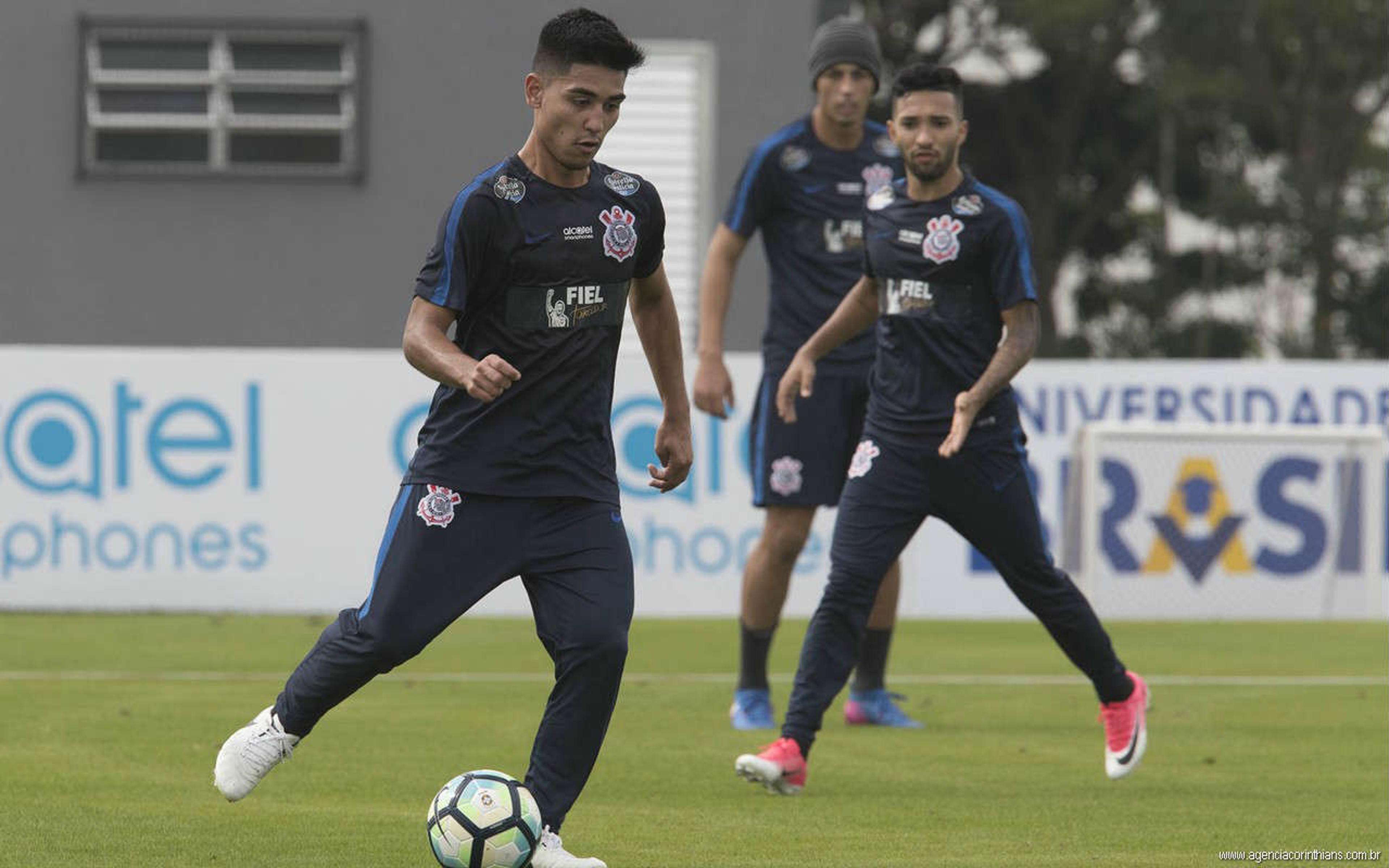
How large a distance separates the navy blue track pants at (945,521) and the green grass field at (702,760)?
511 mm

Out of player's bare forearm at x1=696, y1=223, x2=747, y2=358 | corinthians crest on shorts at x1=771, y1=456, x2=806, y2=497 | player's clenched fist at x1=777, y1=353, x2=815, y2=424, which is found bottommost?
corinthians crest on shorts at x1=771, y1=456, x2=806, y2=497

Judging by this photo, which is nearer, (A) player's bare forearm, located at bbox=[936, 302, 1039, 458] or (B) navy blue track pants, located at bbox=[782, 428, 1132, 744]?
(A) player's bare forearm, located at bbox=[936, 302, 1039, 458]

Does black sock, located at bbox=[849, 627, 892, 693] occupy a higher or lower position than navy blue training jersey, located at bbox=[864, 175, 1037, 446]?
lower

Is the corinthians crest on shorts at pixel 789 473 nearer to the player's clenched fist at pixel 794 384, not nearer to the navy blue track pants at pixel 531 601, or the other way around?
the player's clenched fist at pixel 794 384

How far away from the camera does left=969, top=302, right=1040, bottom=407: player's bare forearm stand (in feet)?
24.9

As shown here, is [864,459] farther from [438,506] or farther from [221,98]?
[221,98]

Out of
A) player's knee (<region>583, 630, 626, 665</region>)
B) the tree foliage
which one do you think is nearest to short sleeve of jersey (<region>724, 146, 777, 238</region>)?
player's knee (<region>583, 630, 626, 665</region>)

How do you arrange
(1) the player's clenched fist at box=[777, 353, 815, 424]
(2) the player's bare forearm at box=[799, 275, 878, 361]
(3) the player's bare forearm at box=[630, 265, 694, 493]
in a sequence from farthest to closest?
(1) the player's clenched fist at box=[777, 353, 815, 424]
(2) the player's bare forearm at box=[799, 275, 878, 361]
(3) the player's bare forearm at box=[630, 265, 694, 493]

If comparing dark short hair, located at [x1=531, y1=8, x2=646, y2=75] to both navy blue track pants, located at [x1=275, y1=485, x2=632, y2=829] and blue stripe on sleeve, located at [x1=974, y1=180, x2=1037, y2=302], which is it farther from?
blue stripe on sleeve, located at [x1=974, y1=180, x2=1037, y2=302]

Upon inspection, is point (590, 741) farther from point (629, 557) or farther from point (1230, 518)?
point (1230, 518)

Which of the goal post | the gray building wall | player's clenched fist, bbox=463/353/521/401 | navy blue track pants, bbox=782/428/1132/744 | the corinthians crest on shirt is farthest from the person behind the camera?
the gray building wall

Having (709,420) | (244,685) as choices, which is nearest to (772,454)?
(244,685)

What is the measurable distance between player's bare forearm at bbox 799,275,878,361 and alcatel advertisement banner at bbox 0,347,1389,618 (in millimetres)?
6143

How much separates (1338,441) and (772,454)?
707cm
